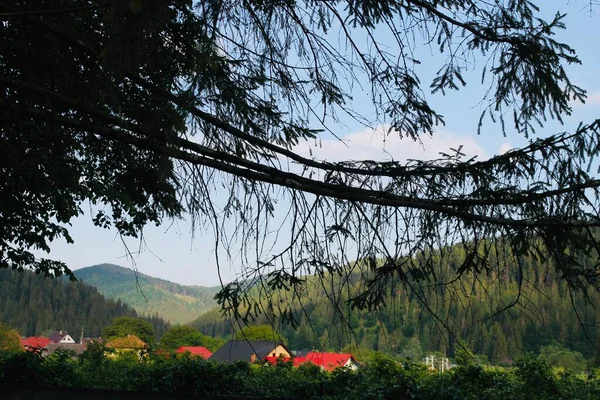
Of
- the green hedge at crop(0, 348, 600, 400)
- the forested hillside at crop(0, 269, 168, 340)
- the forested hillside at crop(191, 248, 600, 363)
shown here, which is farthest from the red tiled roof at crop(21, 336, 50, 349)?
the forested hillside at crop(0, 269, 168, 340)

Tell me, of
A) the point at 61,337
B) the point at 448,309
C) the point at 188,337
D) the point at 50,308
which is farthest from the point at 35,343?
the point at 50,308

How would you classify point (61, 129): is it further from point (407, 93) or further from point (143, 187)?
point (407, 93)

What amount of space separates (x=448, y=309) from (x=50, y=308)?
3161 inches

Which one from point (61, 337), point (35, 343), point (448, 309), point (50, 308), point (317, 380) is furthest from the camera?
point (50, 308)

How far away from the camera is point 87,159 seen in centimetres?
384

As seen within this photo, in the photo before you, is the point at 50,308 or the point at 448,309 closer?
the point at 448,309

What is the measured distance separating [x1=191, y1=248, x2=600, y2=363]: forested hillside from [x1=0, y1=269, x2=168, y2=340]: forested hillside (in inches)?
2704

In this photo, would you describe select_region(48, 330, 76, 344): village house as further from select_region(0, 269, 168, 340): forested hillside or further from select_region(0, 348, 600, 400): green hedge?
select_region(0, 348, 600, 400): green hedge

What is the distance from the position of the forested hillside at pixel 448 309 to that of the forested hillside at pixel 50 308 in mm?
68682

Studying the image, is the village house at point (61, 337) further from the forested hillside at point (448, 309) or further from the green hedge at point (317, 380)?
the forested hillside at point (448, 309)

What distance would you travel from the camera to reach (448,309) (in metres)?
2.61

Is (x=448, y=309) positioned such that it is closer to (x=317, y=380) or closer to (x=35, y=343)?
(x=317, y=380)

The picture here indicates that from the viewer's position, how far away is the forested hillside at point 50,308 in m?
69.9

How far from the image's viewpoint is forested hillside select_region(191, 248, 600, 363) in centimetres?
255
